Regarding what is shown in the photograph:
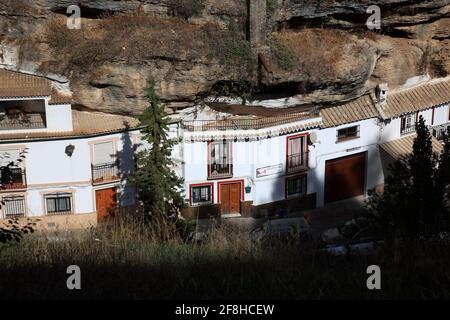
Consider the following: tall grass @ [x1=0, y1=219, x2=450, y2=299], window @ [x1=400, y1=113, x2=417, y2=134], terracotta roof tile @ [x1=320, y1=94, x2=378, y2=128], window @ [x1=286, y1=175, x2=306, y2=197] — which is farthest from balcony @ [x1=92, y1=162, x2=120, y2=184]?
tall grass @ [x1=0, y1=219, x2=450, y2=299]

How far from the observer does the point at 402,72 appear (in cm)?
3158

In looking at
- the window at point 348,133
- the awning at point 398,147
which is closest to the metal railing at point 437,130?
the awning at point 398,147

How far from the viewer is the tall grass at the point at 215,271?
838cm

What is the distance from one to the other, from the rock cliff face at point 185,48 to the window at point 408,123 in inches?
178

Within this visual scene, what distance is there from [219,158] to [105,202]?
4.92m

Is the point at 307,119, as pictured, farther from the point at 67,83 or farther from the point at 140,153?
the point at 67,83

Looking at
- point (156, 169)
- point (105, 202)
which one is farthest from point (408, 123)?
point (105, 202)

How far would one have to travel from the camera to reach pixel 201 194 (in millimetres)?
29812

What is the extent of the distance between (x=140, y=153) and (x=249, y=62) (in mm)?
5412

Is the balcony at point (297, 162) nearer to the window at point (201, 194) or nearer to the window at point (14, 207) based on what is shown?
the window at point (201, 194)
